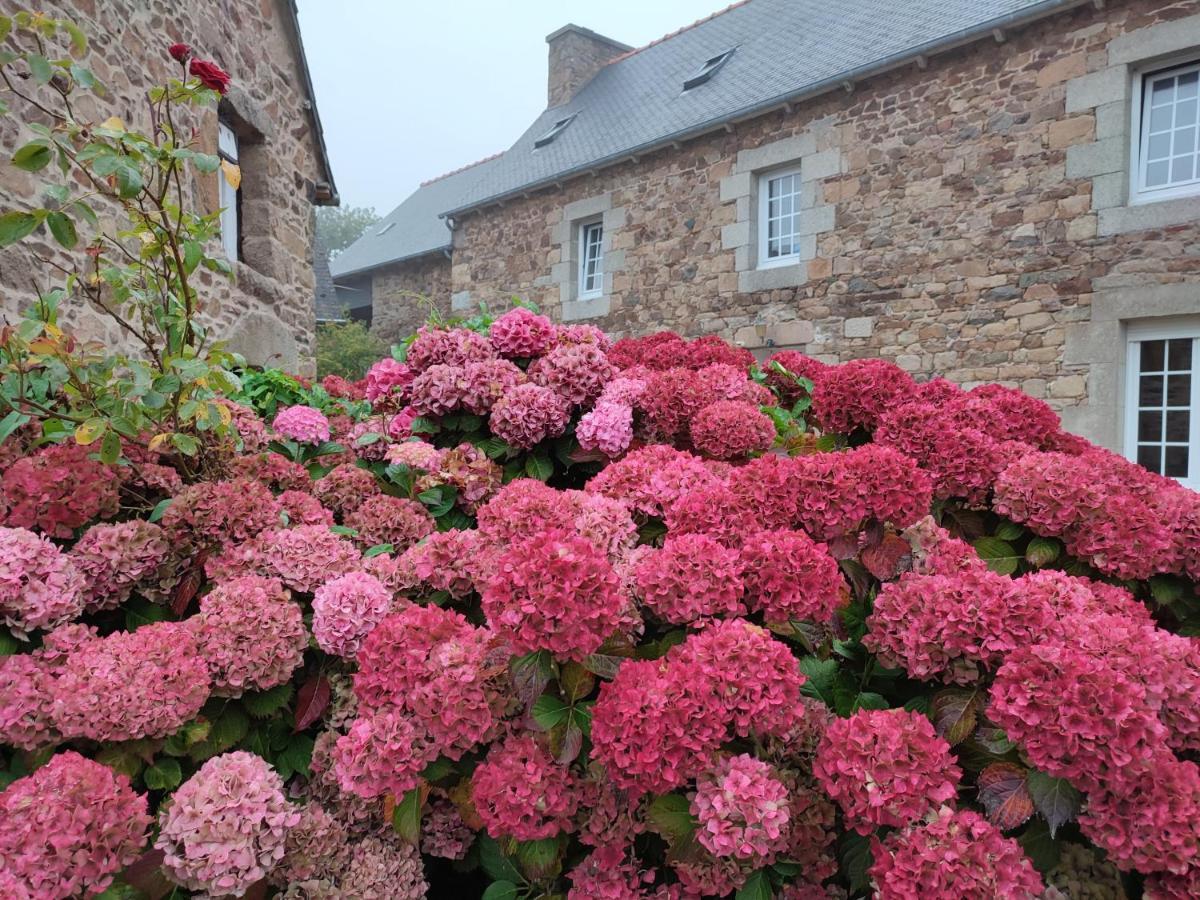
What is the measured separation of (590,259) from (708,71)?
134 inches

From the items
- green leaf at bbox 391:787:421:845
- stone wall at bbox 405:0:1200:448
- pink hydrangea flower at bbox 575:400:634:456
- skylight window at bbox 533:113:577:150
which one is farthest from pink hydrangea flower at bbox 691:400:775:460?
skylight window at bbox 533:113:577:150

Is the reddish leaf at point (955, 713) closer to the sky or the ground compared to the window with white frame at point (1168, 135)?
closer to the ground

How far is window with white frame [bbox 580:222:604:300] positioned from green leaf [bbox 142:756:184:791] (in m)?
11.0

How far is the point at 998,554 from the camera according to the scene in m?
1.90

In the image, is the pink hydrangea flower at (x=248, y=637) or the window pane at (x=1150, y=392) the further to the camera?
the window pane at (x=1150, y=392)

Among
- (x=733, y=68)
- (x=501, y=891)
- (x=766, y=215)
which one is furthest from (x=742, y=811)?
(x=733, y=68)

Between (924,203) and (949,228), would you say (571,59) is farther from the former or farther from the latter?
(949,228)

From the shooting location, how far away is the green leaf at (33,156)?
1.80 meters

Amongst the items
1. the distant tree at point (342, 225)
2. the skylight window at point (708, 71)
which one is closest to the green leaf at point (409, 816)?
the skylight window at point (708, 71)

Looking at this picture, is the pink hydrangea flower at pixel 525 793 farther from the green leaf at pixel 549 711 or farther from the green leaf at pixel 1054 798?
the green leaf at pixel 1054 798

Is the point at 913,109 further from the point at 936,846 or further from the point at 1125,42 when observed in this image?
the point at 936,846

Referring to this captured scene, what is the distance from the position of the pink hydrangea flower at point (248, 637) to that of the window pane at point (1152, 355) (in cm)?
797

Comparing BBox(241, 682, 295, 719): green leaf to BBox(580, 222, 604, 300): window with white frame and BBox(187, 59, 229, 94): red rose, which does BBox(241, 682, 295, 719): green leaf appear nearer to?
BBox(187, 59, 229, 94): red rose

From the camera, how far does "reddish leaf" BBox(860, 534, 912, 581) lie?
1.60m
